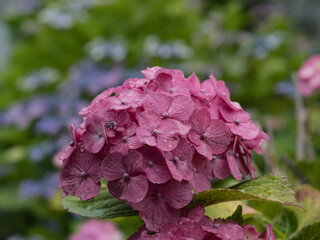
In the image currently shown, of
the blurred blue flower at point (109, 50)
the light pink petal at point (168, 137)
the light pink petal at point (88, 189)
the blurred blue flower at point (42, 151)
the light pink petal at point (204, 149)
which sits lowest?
the blurred blue flower at point (42, 151)

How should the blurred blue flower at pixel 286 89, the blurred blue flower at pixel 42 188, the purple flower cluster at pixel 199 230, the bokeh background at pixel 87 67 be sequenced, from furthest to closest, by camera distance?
the blurred blue flower at pixel 286 89
the bokeh background at pixel 87 67
the blurred blue flower at pixel 42 188
the purple flower cluster at pixel 199 230

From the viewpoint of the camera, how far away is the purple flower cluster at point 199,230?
49 cm

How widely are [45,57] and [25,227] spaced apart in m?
1.29

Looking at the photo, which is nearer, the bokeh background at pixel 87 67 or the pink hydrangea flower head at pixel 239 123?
the pink hydrangea flower head at pixel 239 123

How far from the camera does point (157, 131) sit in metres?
0.52

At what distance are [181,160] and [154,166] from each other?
33 millimetres

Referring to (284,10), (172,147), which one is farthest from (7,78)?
(284,10)

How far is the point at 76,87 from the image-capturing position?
2.76 m

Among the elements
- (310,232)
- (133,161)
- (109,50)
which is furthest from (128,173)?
(109,50)

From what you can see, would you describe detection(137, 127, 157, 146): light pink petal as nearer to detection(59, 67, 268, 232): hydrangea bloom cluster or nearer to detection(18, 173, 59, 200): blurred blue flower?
detection(59, 67, 268, 232): hydrangea bloom cluster

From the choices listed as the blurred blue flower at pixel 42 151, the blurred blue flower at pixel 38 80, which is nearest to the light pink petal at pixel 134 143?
the blurred blue flower at pixel 42 151

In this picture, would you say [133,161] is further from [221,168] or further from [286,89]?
[286,89]

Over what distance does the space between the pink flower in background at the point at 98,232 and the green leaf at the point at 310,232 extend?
122 cm

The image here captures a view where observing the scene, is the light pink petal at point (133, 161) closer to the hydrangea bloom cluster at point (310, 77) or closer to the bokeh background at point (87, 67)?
the hydrangea bloom cluster at point (310, 77)
